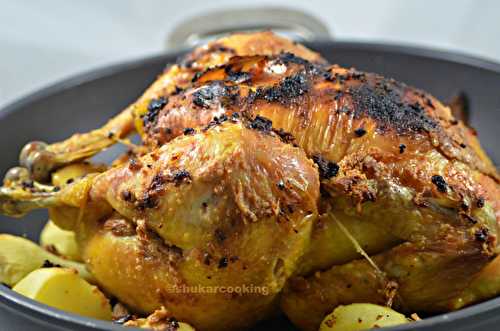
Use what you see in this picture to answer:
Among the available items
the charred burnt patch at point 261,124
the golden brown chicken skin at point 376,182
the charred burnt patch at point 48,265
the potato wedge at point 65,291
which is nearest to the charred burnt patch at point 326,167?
the golden brown chicken skin at point 376,182

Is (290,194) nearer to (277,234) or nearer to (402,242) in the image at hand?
(277,234)

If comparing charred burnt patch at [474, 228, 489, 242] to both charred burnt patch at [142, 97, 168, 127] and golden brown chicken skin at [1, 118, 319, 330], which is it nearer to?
golden brown chicken skin at [1, 118, 319, 330]

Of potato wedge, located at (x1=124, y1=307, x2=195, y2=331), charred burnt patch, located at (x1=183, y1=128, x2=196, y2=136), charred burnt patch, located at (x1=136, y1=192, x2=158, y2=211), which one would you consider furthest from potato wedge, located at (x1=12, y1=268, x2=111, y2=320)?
charred burnt patch, located at (x1=183, y1=128, x2=196, y2=136)

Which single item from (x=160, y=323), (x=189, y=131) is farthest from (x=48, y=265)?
(x=189, y=131)

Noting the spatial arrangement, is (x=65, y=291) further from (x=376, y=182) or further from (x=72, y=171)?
(x=376, y=182)

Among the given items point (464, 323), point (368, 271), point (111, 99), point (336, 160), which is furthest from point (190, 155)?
point (111, 99)
